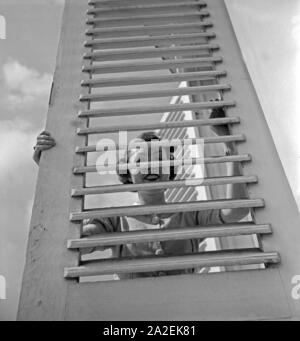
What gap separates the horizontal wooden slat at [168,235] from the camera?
2.70 feet

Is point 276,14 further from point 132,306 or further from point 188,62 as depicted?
point 132,306

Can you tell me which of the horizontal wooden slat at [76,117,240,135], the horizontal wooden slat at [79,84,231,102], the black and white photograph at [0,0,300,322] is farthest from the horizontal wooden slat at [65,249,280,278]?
the horizontal wooden slat at [79,84,231,102]

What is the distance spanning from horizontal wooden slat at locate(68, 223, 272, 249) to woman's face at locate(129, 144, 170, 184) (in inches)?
7.5

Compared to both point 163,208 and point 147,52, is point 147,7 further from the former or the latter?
point 163,208

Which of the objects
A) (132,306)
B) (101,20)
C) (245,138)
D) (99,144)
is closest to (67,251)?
(132,306)

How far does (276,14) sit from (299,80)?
231 millimetres

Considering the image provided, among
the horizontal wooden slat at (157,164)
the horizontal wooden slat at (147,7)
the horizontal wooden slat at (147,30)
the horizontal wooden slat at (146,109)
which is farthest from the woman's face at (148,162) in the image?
Result: the horizontal wooden slat at (147,7)

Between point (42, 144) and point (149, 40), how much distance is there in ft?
1.94

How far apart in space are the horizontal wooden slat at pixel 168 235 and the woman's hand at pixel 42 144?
305 millimetres

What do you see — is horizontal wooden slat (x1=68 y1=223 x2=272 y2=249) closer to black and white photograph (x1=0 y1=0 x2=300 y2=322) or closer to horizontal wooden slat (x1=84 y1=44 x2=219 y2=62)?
black and white photograph (x1=0 y1=0 x2=300 y2=322)

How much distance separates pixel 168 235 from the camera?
0.83 meters

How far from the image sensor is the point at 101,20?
1.44 m

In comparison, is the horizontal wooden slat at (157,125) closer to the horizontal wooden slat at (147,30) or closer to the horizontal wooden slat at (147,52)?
the horizontal wooden slat at (147,52)

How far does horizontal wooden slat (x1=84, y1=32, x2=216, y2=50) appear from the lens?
4.38 feet
